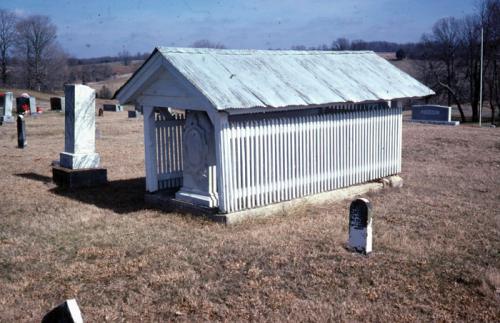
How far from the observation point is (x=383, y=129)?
1173cm

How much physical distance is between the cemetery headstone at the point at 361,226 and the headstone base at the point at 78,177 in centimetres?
712

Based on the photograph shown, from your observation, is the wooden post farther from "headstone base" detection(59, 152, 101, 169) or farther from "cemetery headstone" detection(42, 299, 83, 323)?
"cemetery headstone" detection(42, 299, 83, 323)

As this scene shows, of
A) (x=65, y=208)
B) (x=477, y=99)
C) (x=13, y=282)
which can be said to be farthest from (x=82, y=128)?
(x=477, y=99)

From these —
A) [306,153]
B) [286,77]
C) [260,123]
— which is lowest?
[306,153]

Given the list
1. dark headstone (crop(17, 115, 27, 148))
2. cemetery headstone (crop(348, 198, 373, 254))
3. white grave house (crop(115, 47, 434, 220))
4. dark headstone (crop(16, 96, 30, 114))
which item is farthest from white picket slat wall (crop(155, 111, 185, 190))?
dark headstone (crop(16, 96, 30, 114))

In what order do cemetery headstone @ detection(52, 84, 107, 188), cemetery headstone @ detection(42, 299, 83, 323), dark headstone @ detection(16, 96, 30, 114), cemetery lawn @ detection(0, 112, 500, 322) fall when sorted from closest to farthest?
1. cemetery headstone @ detection(42, 299, 83, 323)
2. cemetery lawn @ detection(0, 112, 500, 322)
3. cemetery headstone @ detection(52, 84, 107, 188)
4. dark headstone @ detection(16, 96, 30, 114)

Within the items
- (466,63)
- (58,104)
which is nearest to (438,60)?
(466,63)

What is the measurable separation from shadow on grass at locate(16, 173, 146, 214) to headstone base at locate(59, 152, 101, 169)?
0.61 m

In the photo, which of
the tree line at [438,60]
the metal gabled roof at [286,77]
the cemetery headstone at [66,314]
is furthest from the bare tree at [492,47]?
the cemetery headstone at [66,314]

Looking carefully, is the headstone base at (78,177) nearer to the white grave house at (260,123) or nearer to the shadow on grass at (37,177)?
the shadow on grass at (37,177)

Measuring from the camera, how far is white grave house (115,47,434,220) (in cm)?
898

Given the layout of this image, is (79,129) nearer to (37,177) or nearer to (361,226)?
(37,177)

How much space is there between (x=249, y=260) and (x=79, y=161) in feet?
23.0

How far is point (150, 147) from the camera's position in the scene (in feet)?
34.6
